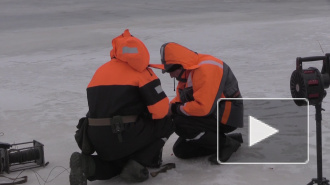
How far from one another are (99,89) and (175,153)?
102 cm

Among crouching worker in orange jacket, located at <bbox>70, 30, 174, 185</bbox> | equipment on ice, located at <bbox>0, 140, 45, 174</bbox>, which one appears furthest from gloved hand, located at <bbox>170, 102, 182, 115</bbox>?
equipment on ice, located at <bbox>0, 140, 45, 174</bbox>

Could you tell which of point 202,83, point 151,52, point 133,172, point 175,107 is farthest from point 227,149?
point 151,52

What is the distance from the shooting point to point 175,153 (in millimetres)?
4914

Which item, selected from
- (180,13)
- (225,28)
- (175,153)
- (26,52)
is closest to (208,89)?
(175,153)

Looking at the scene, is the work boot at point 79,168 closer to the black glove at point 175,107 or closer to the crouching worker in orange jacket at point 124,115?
the crouching worker in orange jacket at point 124,115

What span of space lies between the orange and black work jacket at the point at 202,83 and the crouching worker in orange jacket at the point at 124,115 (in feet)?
0.79

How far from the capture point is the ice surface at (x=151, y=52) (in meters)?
4.71

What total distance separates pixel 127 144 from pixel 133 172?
0.21 m

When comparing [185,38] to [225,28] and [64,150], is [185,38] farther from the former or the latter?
[64,150]

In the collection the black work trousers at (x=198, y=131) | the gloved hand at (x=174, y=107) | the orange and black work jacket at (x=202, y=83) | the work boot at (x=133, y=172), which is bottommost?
the work boot at (x=133, y=172)

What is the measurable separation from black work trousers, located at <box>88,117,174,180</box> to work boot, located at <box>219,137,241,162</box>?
491 mm

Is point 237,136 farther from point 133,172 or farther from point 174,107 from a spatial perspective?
point 133,172

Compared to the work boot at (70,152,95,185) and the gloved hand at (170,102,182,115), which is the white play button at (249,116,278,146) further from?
the work boot at (70,152,95,185)

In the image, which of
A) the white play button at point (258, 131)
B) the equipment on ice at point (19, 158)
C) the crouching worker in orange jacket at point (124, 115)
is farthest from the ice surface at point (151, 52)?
the white play button at point (258, 131)
